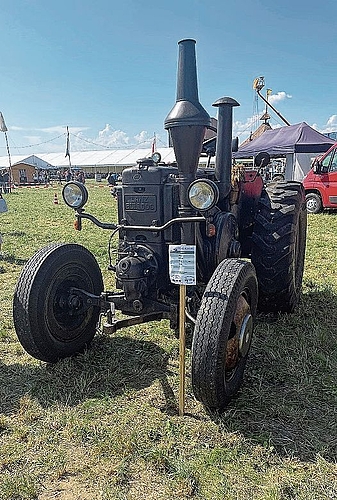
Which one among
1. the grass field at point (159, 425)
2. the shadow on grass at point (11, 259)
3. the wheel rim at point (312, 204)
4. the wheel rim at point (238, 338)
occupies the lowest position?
the grass field at point (159, 425)

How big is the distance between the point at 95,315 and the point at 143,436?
4.68 feet

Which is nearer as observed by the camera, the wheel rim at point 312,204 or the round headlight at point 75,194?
the round headlight at point 75,194

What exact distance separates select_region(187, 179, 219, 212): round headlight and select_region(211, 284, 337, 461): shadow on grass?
1393mm

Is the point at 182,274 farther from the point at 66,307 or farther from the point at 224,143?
the point at 224,143

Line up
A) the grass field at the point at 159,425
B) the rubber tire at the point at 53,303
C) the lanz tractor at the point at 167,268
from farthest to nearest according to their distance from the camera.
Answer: the rubber tire at the point at 53,303 < the lanz tractor at the point at 167,268 < the grass field at the point at 159,425

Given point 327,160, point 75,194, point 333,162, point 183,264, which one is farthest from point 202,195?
point 327,160

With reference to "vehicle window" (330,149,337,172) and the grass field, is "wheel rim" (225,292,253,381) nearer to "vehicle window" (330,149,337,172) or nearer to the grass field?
the grass field

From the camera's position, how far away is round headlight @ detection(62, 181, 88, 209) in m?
3.78

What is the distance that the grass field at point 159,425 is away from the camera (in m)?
2.40

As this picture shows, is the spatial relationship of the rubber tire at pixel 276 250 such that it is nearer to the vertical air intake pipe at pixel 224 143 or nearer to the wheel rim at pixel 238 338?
the vertical air intake pipe at pixel 224 143

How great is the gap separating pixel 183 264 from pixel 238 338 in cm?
63

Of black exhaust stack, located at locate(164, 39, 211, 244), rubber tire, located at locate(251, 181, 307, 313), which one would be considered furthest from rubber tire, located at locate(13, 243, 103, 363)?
rubber tire, located at locate(251, 181, 307, 313)

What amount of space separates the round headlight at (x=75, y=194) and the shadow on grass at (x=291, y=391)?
6.44 ft

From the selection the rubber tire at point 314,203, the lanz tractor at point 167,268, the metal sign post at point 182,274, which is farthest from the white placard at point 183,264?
the rubber tire at point 314,203
